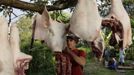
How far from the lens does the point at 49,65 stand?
18203 mm

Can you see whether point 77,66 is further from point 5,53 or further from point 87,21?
point 5,53

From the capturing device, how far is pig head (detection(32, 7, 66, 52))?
3.93m

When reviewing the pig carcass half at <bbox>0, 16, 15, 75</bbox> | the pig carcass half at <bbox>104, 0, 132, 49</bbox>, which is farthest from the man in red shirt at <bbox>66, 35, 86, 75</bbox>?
the pig carcass half at <bbox>0, 16, 15, 75</bbox>

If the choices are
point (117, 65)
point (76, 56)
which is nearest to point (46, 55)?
point (117, 65)

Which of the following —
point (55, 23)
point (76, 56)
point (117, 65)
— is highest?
point (55, 23)

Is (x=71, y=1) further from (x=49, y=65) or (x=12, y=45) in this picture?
(x=49, y=65)

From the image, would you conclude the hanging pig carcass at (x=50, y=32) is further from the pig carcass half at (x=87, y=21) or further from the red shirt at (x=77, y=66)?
the red shirt at (x=77, y=66)

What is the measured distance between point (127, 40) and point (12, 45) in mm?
932

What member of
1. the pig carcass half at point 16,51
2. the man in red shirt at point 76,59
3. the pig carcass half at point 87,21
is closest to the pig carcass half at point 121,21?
the pig carcass half at point 87,21

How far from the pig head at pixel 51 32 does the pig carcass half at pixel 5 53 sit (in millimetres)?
407

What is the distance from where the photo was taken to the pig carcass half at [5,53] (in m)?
3.46

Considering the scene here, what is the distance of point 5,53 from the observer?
11.5 ft

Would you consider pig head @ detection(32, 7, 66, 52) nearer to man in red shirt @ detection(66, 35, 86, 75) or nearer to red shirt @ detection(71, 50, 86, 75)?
man in red shirt @ detection(66, 35, 86, 75)

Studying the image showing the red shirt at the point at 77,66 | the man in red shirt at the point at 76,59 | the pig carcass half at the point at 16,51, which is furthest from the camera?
the red shirt at the point at 77,66
